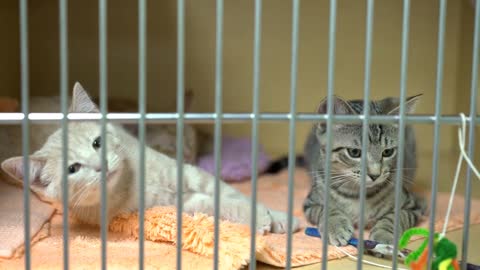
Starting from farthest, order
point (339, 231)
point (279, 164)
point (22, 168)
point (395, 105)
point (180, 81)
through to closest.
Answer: point (279, 164)
point (395, 105)
point (339, 231)
point (22, 168)
point (180, 81)

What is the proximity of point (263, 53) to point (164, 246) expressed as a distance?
1075 mm

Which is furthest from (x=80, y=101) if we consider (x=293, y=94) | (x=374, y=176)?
(x=374, y=176)

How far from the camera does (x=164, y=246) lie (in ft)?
4.25

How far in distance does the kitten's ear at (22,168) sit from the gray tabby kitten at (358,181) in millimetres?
698

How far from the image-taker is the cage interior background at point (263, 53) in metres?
2.09

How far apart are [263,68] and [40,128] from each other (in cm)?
85

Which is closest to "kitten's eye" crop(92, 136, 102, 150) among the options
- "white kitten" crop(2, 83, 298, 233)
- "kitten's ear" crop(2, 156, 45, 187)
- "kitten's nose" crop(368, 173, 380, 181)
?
"white kitten" crop(2, 83, 298, 233)

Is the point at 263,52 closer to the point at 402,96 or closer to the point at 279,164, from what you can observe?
the point at 279,164

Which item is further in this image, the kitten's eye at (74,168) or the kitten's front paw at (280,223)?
the kitten's front paw at (280,223)

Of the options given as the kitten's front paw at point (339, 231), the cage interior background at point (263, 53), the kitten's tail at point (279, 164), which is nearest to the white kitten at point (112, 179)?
the kitten's front paw at point (339, 231)

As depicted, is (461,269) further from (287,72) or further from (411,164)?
(287,72)

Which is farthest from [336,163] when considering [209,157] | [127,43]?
[127,43]

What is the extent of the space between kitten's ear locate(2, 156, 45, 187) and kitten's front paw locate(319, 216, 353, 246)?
0.69 meters

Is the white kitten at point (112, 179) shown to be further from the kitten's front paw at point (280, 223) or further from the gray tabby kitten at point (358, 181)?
the gray tabby kitten at point (358, 181)
